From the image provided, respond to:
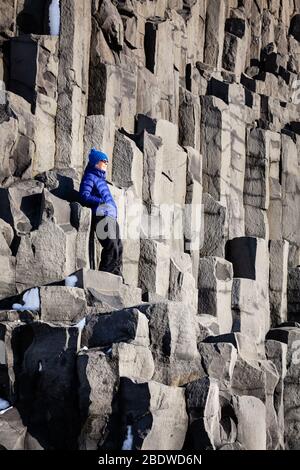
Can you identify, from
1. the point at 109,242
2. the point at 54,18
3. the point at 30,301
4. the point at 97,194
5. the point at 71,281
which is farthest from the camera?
the point at 54,18

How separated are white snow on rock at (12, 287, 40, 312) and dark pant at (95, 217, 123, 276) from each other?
196cm

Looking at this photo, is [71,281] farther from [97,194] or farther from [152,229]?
[152,229]

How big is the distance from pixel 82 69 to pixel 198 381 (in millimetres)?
7770

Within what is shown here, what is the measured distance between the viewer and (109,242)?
15.7 m

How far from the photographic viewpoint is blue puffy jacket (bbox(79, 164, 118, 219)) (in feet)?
51.8

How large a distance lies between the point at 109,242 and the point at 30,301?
208 cm

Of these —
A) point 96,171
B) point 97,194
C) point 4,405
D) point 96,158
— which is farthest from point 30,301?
point 96,158

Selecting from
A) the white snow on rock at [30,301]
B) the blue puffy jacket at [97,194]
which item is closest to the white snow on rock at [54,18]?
the blue puffy jacket at [97,194]

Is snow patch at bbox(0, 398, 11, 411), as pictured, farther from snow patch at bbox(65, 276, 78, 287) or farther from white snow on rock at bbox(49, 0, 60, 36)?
white snow on rock at bbox(49, 0, 60, 36)

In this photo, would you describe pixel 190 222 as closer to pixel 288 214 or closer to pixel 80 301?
pixel 288 214

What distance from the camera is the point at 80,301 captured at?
14.0 m

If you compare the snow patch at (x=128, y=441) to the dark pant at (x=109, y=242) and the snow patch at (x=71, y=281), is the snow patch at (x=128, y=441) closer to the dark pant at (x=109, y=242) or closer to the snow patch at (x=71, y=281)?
the snow patch at (x=71, y=281)

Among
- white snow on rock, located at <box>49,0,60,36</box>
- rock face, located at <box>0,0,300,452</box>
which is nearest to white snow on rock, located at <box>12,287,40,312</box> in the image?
rock face, located at <box>0,0,300,452</box>

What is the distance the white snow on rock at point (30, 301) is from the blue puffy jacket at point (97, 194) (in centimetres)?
212
